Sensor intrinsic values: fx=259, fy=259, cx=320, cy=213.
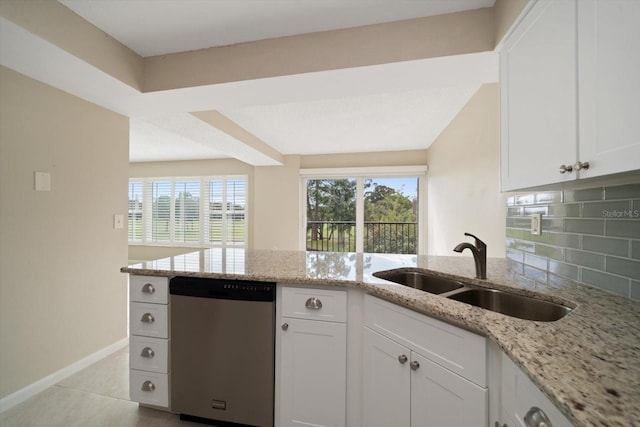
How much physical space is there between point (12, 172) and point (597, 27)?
9.90 ft

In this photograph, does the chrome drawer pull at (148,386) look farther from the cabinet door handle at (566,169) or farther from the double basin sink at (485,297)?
the cabinet door handle at (566,169)

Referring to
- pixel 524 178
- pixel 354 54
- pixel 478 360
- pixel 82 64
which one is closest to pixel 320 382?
pixel 478 360

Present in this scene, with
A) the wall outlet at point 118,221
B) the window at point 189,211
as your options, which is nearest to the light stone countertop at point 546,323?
the wall outlet at point 118,221

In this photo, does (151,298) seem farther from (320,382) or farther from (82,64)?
(82,64)

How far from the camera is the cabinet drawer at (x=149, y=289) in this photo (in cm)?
150

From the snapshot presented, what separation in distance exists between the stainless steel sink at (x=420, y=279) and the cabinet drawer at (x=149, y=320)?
1.24m

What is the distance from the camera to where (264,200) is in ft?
17.5

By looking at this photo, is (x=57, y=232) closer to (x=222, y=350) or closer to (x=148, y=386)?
(x=148, y=386)

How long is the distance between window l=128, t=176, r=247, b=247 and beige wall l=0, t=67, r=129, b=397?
3.15 m

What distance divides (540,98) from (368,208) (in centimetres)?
410

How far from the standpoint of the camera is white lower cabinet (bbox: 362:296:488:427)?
836 mm

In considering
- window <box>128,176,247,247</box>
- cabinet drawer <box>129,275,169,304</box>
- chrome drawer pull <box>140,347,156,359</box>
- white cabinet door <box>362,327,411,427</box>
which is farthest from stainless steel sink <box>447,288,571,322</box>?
window <box>128,176,247,247</box>

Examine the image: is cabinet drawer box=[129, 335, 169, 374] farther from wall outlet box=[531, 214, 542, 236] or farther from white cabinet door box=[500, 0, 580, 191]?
wall outlet box=[531, 214, 542, 236]

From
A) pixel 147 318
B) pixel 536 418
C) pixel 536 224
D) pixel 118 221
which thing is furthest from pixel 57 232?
pixel 536 224
